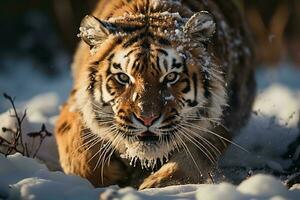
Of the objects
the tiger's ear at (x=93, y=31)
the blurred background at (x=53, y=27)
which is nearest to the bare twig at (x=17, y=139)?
the tiger's ear at (x=93, y=31)

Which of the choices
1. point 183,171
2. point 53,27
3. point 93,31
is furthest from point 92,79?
point 53,27

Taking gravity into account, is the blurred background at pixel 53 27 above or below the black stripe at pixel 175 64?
above

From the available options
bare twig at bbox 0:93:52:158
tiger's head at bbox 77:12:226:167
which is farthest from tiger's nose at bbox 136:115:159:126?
bare twig at bbox 0:93:52:158

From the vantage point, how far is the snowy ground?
10.5ft

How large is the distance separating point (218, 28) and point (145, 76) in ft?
3.51

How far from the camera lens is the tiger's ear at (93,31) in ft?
13.8

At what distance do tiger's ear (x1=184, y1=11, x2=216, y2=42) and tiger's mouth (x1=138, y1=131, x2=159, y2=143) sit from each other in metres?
0.59

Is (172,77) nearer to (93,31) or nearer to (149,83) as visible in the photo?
(149,83)

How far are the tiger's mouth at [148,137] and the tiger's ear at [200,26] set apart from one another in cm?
59

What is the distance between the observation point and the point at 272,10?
13.2 m

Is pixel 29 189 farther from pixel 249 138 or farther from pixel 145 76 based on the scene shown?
pixel 249 138

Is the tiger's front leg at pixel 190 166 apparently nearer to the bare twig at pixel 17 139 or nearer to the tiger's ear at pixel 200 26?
the tiger's ear at pixel 200 26

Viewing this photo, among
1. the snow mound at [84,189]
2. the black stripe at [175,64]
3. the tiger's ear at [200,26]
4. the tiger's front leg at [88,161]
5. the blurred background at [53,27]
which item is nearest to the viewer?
the snow mound at [84,189]

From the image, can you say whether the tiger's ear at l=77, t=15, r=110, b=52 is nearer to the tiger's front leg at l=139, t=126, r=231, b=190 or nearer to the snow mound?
the tiger's front leg at l=139, t=126, r=231, b=190
